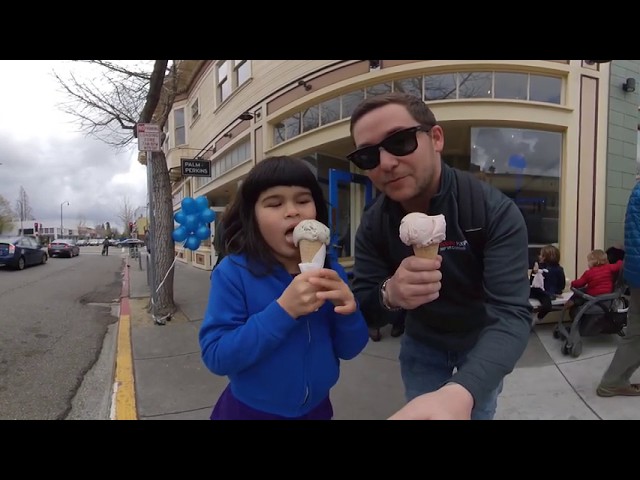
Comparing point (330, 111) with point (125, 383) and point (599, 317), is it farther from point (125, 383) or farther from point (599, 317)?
point (125, 383)

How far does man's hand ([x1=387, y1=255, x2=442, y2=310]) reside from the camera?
998 mm

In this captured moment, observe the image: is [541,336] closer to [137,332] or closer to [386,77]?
[386,77]

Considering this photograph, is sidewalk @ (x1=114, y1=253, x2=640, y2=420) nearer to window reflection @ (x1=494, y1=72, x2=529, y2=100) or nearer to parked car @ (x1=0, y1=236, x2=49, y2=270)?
window reflection @ (x1=494, y1=72, x2=529, y2=100)

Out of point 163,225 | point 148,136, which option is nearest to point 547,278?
point 163,225

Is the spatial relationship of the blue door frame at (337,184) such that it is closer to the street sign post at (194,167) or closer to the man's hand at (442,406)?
the street sign post at (194,167)

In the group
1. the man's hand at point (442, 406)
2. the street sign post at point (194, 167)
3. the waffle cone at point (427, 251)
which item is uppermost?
the street sign post at point (194, 167)

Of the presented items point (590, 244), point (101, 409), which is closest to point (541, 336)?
point (590, 244)

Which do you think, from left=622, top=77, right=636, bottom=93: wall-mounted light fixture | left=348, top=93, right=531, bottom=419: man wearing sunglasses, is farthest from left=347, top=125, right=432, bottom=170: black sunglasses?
left=622, top=77, right=636, bottom=93: wall-mounted light fixture

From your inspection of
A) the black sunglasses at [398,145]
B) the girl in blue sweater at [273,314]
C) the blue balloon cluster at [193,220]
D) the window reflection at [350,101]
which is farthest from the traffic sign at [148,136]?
the black sunglasses at [398,145]

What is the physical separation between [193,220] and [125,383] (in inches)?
118

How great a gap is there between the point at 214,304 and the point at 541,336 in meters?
4.03

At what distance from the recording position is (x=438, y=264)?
1006 mm

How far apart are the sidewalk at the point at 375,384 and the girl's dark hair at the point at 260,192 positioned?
1826 mm

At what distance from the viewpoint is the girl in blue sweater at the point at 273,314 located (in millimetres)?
1020
